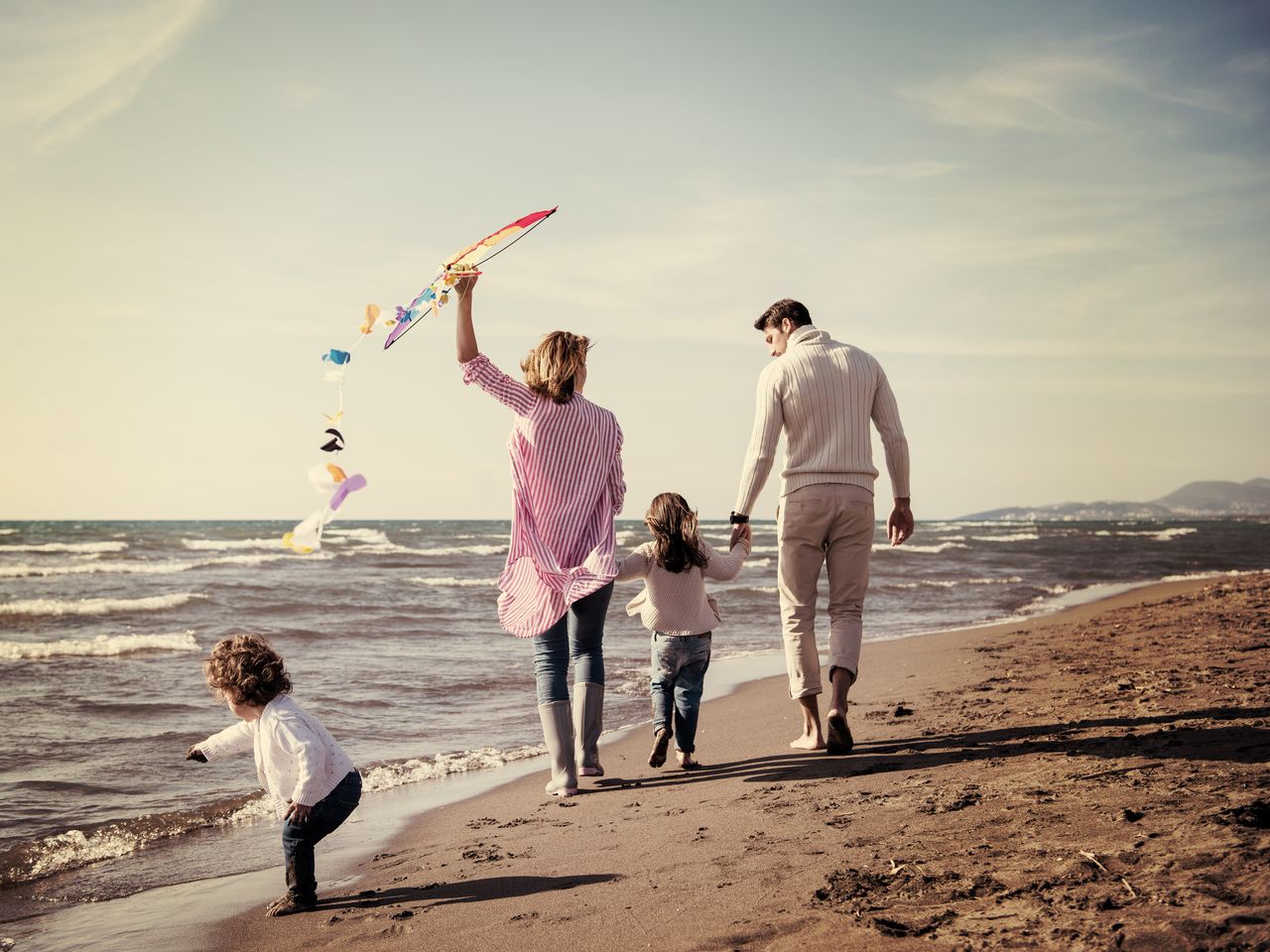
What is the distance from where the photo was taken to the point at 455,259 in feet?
12.0

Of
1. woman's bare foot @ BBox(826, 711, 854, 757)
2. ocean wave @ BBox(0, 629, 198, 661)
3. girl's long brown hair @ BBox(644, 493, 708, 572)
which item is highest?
girl's long brown hair @ BBox(644, 493, 708, 572)

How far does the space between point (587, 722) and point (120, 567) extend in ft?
67.4

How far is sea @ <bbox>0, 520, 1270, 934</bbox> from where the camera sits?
3928 millimetres

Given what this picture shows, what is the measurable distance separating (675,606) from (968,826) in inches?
76.7

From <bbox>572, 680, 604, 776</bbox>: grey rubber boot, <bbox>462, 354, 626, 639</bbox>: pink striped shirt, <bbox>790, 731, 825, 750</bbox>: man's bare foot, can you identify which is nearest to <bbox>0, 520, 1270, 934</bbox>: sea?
<bbox>572, 680, 604, 776</bbox>: grey rubber boot

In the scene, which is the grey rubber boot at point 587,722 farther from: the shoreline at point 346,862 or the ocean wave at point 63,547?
the ocean wave at point 63,547

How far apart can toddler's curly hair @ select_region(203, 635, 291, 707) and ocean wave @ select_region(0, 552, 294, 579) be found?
734 inches

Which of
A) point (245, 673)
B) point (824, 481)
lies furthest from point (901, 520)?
point (245, 673)

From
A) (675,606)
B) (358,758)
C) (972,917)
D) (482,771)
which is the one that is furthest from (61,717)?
(972,917)

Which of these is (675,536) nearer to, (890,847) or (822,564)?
(822,564)

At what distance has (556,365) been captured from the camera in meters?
3.88

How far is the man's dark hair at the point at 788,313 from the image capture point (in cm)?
448

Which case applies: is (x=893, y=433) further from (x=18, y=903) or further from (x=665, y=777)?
Answer: (x=18, y=903)

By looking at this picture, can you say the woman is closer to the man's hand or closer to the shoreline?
the shoreline
